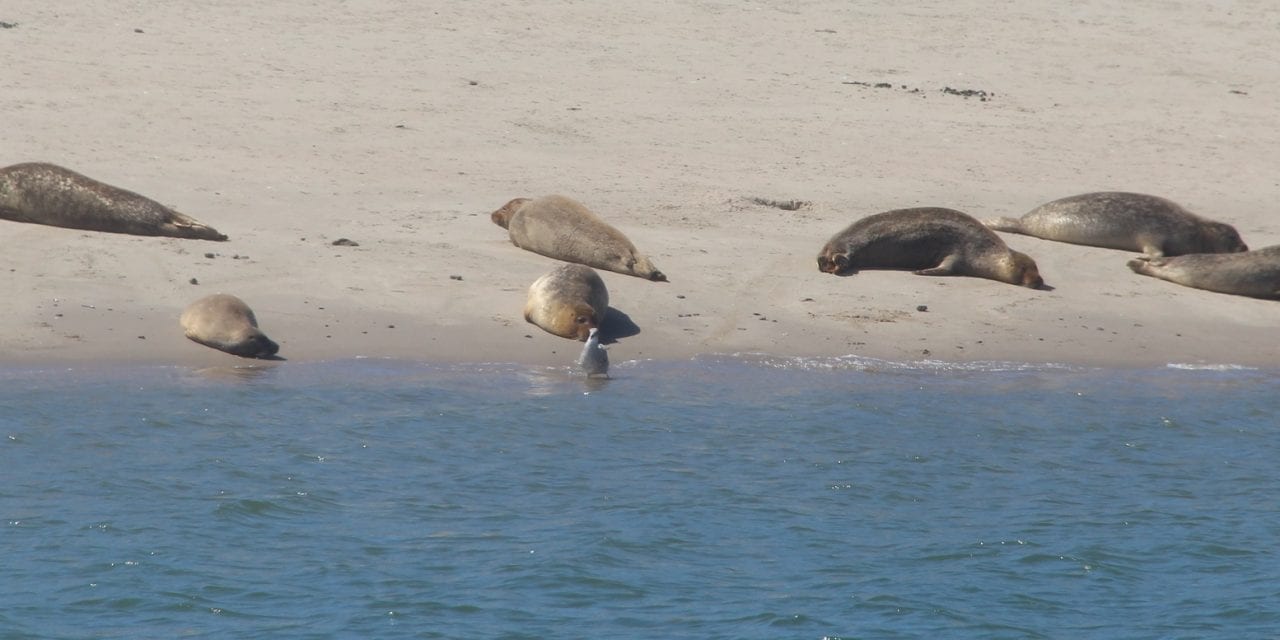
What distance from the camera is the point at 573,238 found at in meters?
10.0

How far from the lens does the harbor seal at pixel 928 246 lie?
33.4 feet

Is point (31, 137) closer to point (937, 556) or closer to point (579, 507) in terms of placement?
point (579, 507)

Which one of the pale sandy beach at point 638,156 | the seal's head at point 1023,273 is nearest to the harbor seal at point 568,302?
the pale sandy beach at point 638,156

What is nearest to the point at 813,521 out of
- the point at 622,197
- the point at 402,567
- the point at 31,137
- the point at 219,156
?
the point at 402,567

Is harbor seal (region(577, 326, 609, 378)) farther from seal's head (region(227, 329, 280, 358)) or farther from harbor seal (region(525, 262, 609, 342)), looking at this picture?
seal's head (region(227, 329, 280, 358))

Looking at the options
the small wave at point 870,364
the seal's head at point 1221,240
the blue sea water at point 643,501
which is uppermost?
the seal's head at point 1221,240

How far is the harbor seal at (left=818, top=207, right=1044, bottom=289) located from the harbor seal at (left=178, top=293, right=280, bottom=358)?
11.3 feet

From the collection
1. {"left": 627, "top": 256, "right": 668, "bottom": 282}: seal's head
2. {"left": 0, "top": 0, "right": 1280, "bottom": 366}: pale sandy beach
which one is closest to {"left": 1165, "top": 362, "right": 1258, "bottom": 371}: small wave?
{"left": 0, "top": 0, "right": 1280, "bottom": 366}: pale sandy beach

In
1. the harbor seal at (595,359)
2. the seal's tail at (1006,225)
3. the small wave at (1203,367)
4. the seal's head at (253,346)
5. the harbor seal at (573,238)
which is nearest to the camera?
the seal's head at (253,346)

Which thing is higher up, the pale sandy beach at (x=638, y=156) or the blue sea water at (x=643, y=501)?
the pale sandy beach at (x=638, y=156)

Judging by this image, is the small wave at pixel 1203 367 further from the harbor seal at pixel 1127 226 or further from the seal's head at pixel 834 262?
the seal's head at pixel 834 262

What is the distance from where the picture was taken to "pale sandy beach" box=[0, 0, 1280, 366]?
359 inches

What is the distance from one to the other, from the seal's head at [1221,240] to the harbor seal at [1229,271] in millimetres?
261

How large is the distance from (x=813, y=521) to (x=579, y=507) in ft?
3.01
